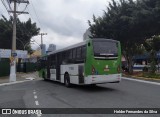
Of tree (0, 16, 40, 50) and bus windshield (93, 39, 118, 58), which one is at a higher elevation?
tree (0, 16, 40, 50)

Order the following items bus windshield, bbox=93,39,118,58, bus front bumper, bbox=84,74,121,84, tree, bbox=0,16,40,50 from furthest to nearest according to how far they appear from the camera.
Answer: tree, bbox=0,16,40,50 < bus windshield, bbox=93,39,118,58 < bus front bumper, bbox=84,74,121,84

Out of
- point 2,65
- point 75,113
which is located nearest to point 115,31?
point 2,65

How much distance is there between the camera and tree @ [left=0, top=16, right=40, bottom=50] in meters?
58.2

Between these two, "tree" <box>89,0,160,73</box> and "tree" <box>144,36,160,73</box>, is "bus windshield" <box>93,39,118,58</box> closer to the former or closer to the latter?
"tree" <box>89,0,160,73</box>

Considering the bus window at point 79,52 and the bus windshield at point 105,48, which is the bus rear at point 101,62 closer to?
the bus windshield at point 105,48

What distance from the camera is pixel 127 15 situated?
33.3 meters

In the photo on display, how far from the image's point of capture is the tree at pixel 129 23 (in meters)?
27.9

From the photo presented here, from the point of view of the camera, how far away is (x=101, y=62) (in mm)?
16812

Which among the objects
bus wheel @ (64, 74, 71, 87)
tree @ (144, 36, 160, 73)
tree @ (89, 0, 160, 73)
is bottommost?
bus wheel @ (64, 74, 71, 87)

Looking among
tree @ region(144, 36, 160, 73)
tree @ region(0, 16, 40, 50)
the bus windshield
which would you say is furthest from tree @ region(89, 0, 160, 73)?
tree @ region(0, 16, 40, 50)

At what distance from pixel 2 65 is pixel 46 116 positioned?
28.5 m

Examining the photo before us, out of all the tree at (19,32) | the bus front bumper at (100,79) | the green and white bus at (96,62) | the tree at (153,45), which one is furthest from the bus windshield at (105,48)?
the tree at (19,32)

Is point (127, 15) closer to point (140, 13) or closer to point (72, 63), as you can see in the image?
point (140, 13)

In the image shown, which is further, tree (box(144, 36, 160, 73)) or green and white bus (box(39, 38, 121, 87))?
tree (box(144, 36, 160, 73))
